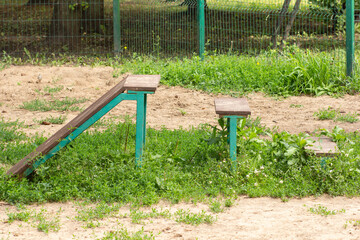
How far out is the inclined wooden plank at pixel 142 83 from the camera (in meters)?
4.80

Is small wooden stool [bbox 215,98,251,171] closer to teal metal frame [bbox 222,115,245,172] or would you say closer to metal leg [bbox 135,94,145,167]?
teal metal frame [bbox 222,115,245,172]

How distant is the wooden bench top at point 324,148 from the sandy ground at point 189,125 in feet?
1.48

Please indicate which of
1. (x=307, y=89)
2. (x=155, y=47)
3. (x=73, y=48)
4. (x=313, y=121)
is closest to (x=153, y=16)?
(x=155, y=47)

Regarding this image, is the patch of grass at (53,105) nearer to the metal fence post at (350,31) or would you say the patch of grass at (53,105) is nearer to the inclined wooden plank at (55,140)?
the inclined wooden plank at (55,140)

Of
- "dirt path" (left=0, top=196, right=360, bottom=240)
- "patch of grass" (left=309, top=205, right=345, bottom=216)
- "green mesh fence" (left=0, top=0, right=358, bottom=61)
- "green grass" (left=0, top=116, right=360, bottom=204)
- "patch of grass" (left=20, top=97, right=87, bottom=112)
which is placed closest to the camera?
"dirt path" (left=0, top=196, right=360, bottom=240)

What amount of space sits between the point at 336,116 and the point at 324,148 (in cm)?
248

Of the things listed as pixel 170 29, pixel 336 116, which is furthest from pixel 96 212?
pixel 170 29

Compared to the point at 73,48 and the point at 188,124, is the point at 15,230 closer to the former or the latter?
the point at 188,124

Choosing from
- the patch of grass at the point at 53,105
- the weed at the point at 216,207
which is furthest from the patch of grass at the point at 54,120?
the weed at the point at 216,207

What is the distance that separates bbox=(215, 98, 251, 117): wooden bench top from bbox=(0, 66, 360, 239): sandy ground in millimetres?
820

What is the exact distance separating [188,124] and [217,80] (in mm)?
2103

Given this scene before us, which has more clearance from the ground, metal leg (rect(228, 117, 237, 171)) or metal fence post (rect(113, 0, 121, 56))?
metal fence post (rect(113, 0, 121, 56))

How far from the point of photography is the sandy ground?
3.83 m

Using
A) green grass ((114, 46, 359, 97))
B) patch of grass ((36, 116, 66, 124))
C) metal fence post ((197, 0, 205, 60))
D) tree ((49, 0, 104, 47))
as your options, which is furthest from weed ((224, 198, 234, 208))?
tree ((49, 0, 104, 47))
